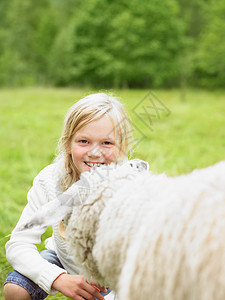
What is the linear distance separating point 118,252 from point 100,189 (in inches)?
7.9

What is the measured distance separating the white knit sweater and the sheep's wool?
0.45 m

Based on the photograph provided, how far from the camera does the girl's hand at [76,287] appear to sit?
1.38 m

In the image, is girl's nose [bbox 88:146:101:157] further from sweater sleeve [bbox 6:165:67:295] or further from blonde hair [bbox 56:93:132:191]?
sweater sleeve [bbox 6:165:67:295]

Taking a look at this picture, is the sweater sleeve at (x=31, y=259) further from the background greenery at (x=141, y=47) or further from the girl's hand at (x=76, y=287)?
the background greenery at (x=141, y=47)

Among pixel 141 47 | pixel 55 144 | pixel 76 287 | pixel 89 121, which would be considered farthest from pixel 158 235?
pixel 141 47

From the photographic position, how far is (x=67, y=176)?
163cm

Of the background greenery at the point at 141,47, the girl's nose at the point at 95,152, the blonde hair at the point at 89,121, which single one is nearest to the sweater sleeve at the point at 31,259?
the blonde hair at the point at 89,121

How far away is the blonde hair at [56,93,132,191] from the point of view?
5.19 ft

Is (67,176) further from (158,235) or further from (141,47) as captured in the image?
(141,47)

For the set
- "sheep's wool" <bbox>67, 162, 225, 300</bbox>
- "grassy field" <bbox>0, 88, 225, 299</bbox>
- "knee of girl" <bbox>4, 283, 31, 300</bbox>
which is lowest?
"grassy field" <bbox>0, 88, 225, 299</bbox>

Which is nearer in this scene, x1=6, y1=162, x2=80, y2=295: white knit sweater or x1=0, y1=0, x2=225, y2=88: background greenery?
x1=6, y1=162, x2=80, y2=295: white knit sweater

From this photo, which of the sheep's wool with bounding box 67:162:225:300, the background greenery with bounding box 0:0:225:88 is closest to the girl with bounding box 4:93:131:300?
the sheep's wool with bounding box 67:162:225:300

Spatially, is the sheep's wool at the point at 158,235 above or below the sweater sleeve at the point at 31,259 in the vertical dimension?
above

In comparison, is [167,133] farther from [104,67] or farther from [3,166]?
[104,67]
